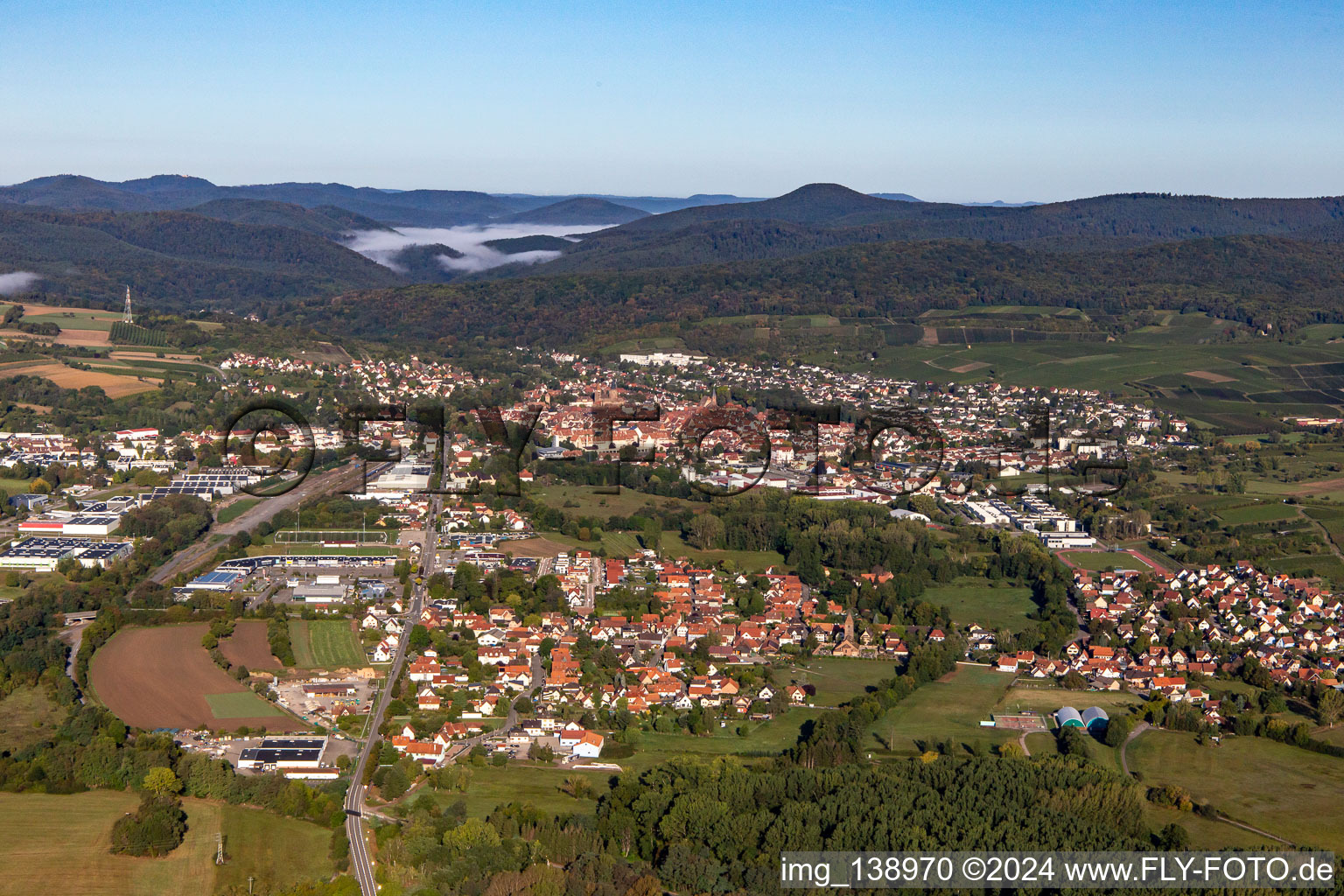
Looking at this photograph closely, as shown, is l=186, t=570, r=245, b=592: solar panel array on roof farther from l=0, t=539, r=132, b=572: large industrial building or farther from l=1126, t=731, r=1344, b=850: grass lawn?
l=1126, t=731, r=1344, b=850: grass lawn

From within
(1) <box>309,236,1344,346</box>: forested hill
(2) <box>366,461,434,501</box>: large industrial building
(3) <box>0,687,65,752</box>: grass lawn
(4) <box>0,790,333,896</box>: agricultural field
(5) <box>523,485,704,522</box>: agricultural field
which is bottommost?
(4) <box>0,790,333,896</box>: agricultural field

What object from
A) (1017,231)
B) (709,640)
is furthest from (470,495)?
(1017,231)

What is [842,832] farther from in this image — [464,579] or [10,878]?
[464,579]

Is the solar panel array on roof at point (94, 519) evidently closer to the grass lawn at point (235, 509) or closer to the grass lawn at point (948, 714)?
the grass lawn at point (235, 509)

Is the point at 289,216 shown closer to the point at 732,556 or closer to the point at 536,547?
the point at 536,547

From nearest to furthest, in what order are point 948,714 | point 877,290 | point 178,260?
point 948,714, point 877,290, point 178,260

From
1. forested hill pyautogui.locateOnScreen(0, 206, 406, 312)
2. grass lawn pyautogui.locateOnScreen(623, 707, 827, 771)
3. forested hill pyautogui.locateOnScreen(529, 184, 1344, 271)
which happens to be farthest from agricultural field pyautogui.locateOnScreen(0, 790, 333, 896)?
forested hill pyautogui.locateOnScreen(529, 184, 1344, 271)

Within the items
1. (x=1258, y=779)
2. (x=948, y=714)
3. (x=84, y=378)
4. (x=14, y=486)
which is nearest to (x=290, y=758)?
(x=948, y=714)

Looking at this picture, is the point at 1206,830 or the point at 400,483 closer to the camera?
the point at 1206,830
